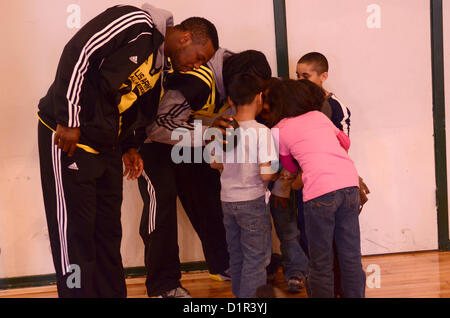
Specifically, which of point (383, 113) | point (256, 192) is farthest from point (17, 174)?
point (383, 113)

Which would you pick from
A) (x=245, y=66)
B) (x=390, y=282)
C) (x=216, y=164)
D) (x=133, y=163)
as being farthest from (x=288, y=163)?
(x=390, y=282)

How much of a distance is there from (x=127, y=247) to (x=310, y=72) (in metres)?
1.44

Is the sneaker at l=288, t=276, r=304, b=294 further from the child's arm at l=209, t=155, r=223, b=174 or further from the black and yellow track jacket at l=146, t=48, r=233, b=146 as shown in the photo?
Answer: the black and yellow track jacket at l=146, t=48, r=233, b=146

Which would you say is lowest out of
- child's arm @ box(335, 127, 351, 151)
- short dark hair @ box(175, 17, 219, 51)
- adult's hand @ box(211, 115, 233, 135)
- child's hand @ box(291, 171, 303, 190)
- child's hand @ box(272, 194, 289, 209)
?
child's hand @ box(272, 194, 289, 209)

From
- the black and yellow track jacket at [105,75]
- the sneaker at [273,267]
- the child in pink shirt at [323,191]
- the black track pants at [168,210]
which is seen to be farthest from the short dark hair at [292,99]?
the sneaker at [273,267]

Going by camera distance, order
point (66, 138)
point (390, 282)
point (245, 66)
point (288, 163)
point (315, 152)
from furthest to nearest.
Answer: point (390, 282) → point (245, 66) → point (288, 163) → point (315, 152) → point (66, 138)

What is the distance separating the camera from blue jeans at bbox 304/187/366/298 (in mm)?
1750

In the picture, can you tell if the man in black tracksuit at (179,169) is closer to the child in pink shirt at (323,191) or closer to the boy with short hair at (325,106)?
the boy with short hair at (325,106)

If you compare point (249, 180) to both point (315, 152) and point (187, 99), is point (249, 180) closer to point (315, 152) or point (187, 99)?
point (315, 152)

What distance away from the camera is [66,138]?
164cm

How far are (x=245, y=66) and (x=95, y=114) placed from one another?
0.76m

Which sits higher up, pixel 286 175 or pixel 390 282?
pixel 286 175

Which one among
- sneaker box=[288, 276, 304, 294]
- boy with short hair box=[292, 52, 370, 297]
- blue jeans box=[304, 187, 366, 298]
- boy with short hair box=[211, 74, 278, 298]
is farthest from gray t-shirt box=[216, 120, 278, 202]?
sneaker box=[288, 276, 304, 294]
